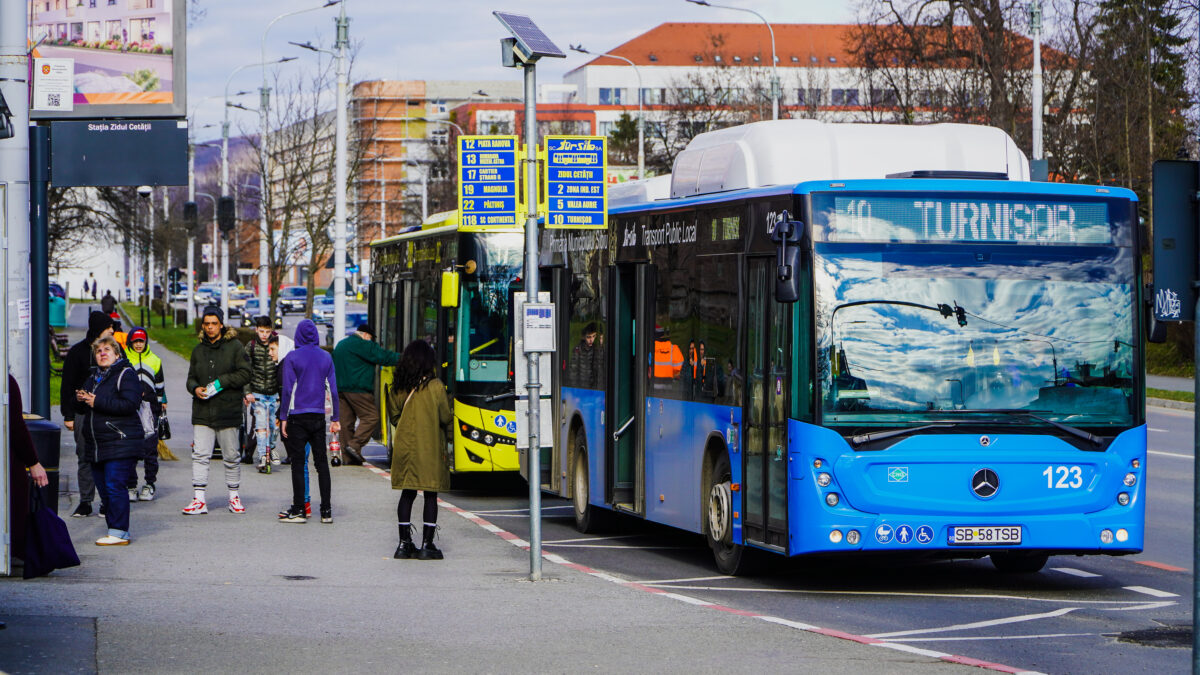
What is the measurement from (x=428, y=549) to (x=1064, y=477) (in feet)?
16.5

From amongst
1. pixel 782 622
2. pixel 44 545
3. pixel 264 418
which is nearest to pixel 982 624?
pixel 782 622

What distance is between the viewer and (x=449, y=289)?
1962 cm

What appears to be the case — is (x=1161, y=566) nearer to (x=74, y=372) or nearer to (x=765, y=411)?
(x=765, y=411)

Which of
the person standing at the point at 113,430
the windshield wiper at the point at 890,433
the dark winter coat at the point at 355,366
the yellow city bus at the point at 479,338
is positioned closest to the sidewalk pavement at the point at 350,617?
the person standing at the point at 113,430

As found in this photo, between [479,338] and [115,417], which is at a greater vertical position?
[479,338]

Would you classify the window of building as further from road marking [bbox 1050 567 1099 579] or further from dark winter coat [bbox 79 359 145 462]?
dark winter coat [bbox 79 359 145 462]

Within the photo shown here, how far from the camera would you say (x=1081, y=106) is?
48.4 metres

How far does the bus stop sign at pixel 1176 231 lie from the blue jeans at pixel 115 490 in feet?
29.3

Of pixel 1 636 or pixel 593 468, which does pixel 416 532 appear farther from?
pixel 1 636

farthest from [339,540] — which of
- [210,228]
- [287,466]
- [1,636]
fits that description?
[210,228]

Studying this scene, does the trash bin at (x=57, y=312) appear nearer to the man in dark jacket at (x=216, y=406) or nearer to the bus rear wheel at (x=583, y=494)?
the man in dark jacket at (x=216, y=406)

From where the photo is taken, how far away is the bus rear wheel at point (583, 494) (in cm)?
1630

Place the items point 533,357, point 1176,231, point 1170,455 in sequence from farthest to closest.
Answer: point 1170,455, point 533,357, point 1176,231

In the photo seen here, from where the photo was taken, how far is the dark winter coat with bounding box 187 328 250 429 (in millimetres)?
16484
